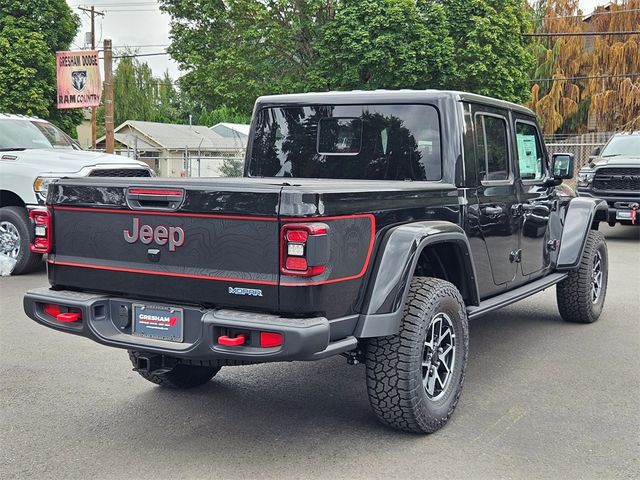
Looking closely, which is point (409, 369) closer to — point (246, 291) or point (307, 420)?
point (307, 420)

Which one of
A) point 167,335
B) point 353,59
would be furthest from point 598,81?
point 167,335

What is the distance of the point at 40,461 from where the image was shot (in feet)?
12.7

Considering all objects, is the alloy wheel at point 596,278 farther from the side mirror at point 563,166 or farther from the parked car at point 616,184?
the parked car at point 616,184

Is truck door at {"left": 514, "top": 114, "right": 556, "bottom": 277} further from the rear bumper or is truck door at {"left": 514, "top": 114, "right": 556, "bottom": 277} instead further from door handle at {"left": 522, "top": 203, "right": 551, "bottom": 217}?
the rear bumper

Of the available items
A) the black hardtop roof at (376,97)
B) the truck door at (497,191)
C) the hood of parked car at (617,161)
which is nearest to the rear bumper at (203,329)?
the truck door at (497,191)

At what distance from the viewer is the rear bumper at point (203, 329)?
3.50 m

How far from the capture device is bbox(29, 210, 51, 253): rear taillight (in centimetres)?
436

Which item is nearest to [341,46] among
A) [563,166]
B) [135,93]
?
[563,166]

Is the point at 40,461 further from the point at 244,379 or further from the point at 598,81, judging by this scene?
the point at 598,81

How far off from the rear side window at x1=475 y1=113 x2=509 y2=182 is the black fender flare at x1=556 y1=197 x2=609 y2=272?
1.29 m

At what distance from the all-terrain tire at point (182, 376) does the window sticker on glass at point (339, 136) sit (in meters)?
1.75

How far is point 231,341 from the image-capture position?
142 inches

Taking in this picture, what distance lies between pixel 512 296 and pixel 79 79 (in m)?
18.6

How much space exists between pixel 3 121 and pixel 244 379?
25.0 feet
